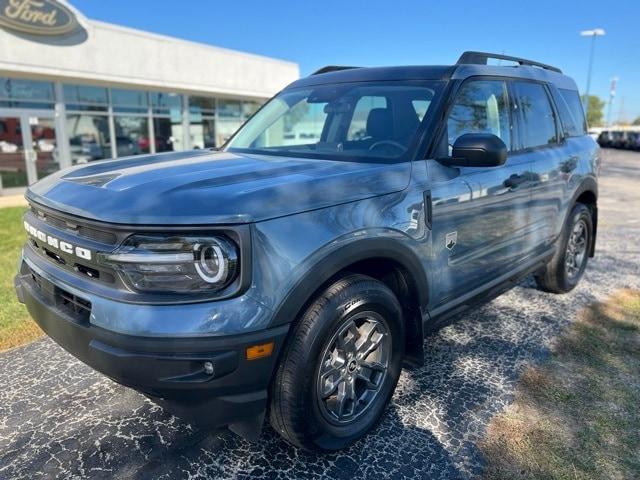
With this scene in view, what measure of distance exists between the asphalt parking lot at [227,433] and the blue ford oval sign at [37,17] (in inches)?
461

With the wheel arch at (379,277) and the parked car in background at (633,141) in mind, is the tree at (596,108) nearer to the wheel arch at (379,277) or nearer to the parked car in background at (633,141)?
the parked car in background at (633,141)

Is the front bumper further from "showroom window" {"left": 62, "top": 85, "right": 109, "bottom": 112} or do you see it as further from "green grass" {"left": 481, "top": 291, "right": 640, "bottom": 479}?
"showroom window" {"left": 62, "top": 85, "right": 109, "bottom": 112}

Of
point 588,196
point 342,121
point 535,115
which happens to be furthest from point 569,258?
point 342,121

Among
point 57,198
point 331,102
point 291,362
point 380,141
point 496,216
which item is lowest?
point 291,362

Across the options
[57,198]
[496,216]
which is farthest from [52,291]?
[496,216]

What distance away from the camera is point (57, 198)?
2.35 m

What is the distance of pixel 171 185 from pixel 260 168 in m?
0.56

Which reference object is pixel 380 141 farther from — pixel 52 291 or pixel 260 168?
pixel 52 291

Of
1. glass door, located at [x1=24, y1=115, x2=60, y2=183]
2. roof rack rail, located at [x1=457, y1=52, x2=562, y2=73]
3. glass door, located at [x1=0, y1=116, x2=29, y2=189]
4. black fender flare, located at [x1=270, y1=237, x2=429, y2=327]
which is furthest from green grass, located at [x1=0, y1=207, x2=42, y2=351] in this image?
glass door, located at [x1=24, y1=115, x2=60, y2=183]

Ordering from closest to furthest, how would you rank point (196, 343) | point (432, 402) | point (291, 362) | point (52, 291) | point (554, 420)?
1. point (196, 343)
2. point (291, 362)
3. point (52, 291)
4. point (554, 420)
5. point (432, 402)

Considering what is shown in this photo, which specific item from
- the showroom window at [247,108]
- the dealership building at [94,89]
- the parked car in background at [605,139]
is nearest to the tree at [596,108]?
the parked car in background at [605,139]

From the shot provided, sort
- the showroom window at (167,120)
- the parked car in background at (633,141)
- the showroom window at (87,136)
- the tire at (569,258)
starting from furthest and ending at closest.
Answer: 1. the parked car in background at (633,141)
2. the showroom window at (167,120)
3. the showroom window at (87,136)
4. the tire at (569,258)

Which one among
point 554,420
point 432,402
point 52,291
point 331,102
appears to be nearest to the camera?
point 52,291

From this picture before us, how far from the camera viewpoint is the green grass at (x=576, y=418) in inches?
95.4
